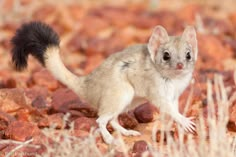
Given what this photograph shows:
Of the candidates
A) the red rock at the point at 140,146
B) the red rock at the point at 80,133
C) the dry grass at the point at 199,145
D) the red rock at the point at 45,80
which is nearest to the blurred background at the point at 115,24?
the red rock at the point at 45,80

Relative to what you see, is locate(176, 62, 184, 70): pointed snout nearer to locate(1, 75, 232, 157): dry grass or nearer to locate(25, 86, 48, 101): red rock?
locate(1, 75, 232, 157): dry grass

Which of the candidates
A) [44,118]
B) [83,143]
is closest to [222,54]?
[44,118]

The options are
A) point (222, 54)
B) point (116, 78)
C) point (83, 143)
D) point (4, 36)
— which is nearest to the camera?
point (83, 143)

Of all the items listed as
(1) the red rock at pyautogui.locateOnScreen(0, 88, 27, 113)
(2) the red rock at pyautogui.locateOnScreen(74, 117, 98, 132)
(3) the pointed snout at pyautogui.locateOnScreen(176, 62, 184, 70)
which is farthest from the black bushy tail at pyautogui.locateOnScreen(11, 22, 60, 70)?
(3) the pointed snout at pyautogui.locateOnScreen(176, 62, 184, 70)

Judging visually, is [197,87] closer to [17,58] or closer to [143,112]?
[143,112]

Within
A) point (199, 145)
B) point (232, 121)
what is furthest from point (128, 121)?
point (199, 145)

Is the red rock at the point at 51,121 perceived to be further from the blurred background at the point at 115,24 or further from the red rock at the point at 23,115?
the blurred background at the point at 115,24

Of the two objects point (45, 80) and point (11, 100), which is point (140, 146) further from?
point (45, 80)
